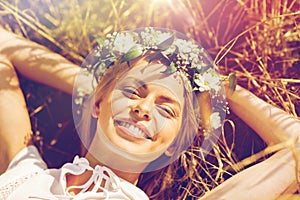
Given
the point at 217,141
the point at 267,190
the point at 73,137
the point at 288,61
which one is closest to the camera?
the point at 267,190

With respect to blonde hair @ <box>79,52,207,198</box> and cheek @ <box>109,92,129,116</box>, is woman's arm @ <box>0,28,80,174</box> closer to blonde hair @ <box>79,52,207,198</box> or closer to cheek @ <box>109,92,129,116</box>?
blonde hair @ <box>79,52,207,198</box>

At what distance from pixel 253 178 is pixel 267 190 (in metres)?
0.05

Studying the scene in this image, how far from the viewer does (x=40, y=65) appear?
157 centimetres

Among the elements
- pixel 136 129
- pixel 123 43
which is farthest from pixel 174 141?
pixel 123 43

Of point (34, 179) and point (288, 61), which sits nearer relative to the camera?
point (34, 179)

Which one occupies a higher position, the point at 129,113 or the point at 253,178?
the point at 129,113

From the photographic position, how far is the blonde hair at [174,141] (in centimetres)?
135

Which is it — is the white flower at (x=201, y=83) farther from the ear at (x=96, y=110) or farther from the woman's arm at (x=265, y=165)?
the ear at (x=96, y=110)

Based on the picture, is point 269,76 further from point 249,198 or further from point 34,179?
point 34,179

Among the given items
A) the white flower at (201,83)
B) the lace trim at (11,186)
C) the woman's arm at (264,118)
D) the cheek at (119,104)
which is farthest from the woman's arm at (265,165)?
the lace trim at (11,186)

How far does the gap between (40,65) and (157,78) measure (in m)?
0.43

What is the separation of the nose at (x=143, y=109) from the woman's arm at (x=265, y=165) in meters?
0.22

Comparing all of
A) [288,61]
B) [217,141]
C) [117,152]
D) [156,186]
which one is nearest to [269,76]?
[288,61]

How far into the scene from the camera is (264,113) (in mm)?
1391
